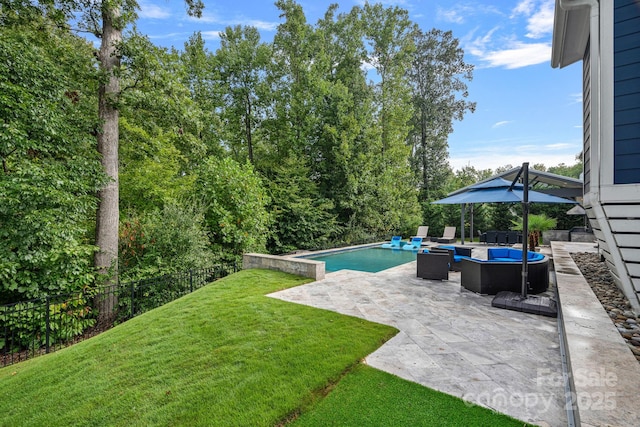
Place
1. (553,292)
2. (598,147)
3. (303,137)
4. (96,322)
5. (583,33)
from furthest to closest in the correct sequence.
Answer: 1. (303,137)
2. (96,322)
3. (553,292)
4. (583,33)
5. (598,147)

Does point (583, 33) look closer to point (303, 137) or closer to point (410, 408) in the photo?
point (410, 408)

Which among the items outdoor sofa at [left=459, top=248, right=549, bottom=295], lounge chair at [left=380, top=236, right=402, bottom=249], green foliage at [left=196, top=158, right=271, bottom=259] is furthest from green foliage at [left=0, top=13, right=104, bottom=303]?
lounge chair at [left=380, top=236, right=402, bottom=249]

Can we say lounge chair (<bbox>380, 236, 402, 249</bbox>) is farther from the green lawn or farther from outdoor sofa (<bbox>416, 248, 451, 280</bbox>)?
the green lawn

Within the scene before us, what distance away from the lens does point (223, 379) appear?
3055 millimetres

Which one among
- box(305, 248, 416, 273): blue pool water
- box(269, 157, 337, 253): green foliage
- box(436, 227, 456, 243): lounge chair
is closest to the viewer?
box(305, 248, 416, 273): blue pool water

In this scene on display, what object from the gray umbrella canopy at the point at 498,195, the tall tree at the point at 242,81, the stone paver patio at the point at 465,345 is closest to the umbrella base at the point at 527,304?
the stone paver patio at the point at 465,345

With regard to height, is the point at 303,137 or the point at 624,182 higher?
the point at 303,137

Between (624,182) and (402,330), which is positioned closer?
(624,182)

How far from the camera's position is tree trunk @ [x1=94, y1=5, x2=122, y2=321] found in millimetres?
7520

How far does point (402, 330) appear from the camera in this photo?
4254 mm

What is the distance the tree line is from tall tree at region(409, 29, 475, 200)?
13 centimetres

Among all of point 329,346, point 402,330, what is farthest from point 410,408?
point 402,330

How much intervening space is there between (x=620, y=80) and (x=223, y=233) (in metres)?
10.2

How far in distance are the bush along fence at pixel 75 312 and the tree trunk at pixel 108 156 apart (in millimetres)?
263
